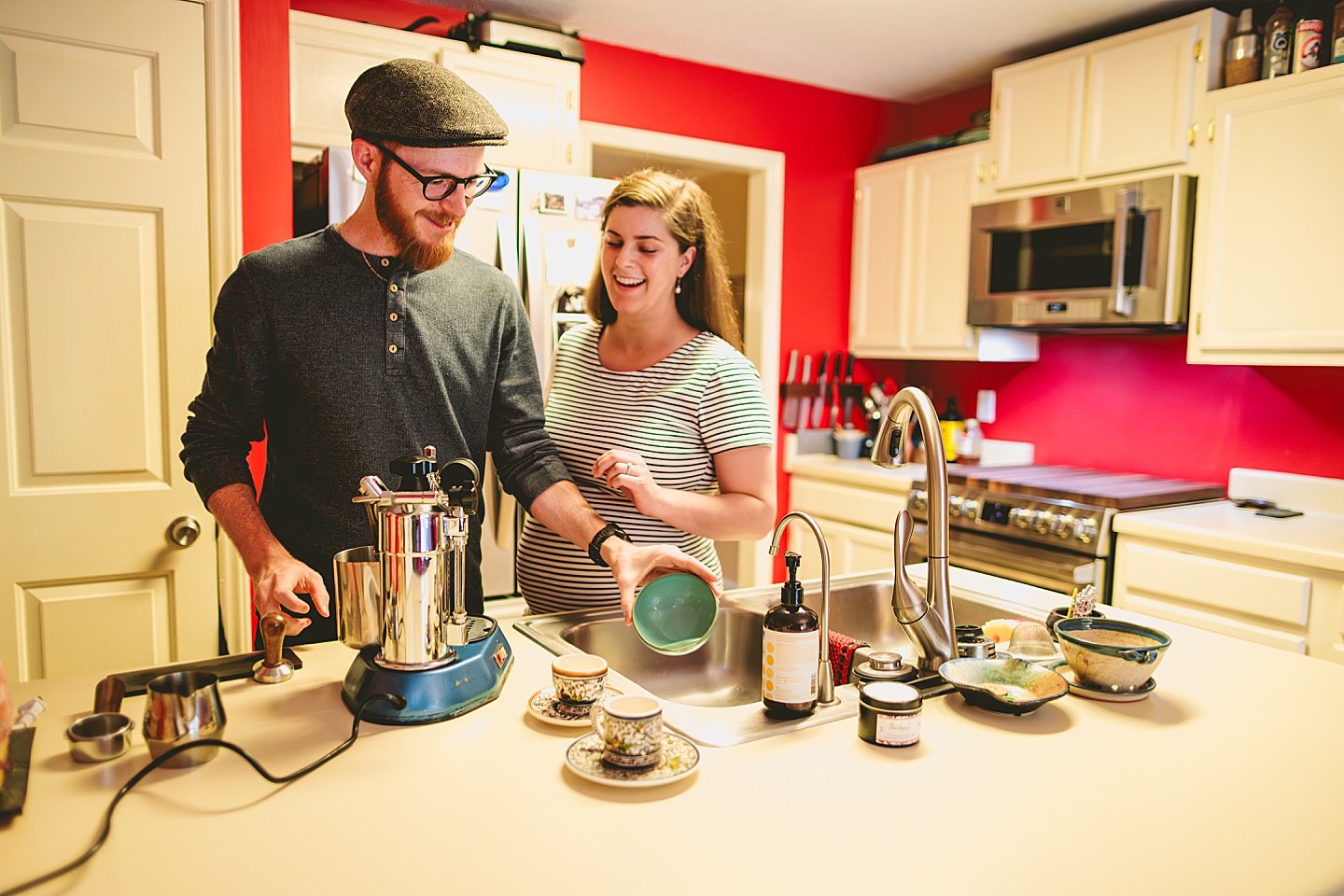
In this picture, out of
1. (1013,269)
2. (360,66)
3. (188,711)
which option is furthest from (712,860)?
(1013,269)

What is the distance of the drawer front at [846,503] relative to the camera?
11.7ft

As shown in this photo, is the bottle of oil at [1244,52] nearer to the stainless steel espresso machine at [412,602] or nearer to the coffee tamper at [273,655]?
the stainless steel espresso machine at [412,602]

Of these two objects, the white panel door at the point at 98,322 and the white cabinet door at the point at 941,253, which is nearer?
the white panel door at the point at 98,322

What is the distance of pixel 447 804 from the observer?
0.95 metres

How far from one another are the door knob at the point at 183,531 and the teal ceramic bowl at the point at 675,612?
1437 millimetres

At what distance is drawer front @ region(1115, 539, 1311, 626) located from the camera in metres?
2.42

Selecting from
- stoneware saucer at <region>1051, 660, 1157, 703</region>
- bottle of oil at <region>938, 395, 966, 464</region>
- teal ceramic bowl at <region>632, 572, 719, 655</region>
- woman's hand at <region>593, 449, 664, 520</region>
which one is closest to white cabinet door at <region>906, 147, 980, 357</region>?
bottle of oil at <region>938, 395, 966, 464</region>

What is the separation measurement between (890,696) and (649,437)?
0.78 meters

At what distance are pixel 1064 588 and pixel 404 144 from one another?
7.71ft

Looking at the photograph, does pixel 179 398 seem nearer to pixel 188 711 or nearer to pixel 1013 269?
pixel 188 711

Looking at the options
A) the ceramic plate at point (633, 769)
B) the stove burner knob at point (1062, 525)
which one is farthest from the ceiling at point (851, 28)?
the ceramic plate at point (633, 769)

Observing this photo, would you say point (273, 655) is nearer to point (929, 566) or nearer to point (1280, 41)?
point (929, 566)

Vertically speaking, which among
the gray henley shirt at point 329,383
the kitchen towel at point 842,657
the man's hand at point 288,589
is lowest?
the kitchen towel at point 842,657

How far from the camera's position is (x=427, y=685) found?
1154 mm
